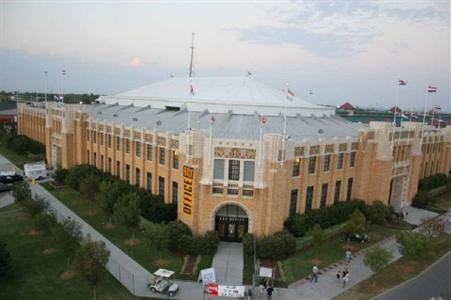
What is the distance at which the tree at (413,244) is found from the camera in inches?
1296

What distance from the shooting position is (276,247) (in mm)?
34906

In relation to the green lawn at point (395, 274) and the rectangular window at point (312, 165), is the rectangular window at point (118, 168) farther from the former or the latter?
the green lawn at point (395, 274)

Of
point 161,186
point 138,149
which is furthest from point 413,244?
point 138,149

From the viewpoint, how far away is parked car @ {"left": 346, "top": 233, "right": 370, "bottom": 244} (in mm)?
40688

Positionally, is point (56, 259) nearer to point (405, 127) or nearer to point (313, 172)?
point (313, 172)

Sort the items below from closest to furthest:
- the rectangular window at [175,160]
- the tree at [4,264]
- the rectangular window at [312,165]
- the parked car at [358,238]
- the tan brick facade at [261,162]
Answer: the tree at [4,264]
the tan brick facade at [261,162]
the parked car at [358,238]
the rectangular window at [312,165]
the rectangular window at [175,160]

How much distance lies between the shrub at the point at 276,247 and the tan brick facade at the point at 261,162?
2222 millimetres

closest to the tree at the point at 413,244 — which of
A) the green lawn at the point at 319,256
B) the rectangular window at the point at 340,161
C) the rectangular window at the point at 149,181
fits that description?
the green lawn at the point at 319,256

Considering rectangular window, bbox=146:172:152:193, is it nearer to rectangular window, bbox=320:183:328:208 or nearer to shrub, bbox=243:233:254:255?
shrub, bbox=243:233:254:255

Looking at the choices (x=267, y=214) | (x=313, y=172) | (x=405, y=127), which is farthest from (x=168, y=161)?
(x=405, y=127)

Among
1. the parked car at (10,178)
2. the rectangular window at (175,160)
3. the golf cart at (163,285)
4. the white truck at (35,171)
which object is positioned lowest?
the golf cart at (163,285)

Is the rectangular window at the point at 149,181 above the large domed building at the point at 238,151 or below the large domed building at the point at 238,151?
below

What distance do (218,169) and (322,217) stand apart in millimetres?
14043

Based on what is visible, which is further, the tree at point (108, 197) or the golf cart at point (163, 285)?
the tree at point (108, 197)
